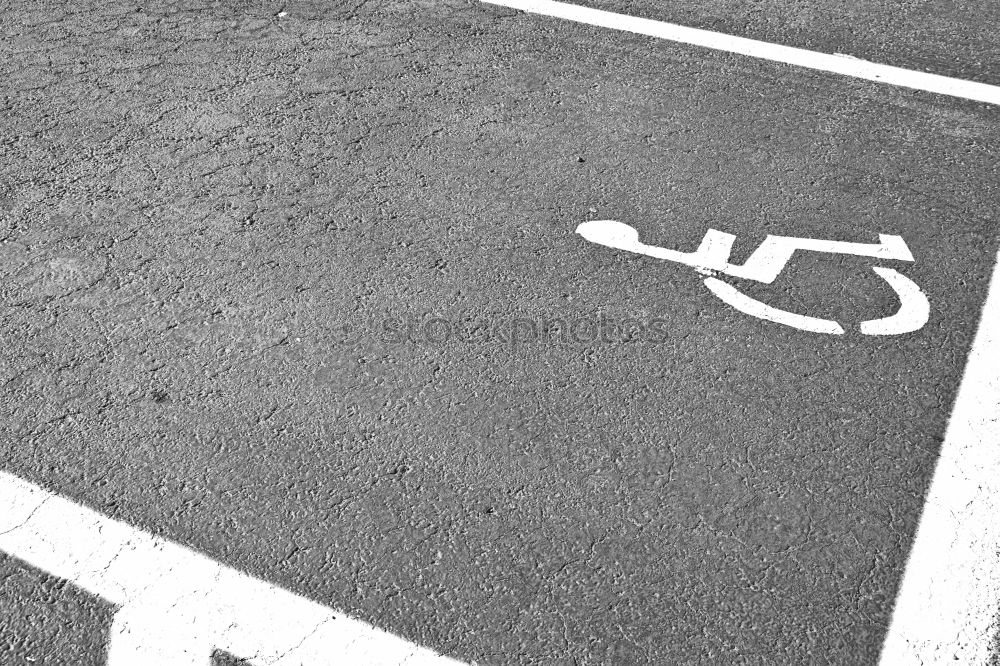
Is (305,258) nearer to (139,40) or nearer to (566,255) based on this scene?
(566,255)

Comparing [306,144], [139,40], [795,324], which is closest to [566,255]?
[795,324]

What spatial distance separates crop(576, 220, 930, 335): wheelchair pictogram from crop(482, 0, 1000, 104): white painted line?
5.93ft

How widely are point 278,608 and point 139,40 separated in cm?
445

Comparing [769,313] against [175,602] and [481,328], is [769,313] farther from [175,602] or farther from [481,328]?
[175,602]

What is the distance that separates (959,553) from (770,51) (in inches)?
156

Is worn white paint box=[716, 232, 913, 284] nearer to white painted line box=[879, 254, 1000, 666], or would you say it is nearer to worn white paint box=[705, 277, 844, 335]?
worn white paint box=[705, 277, 844, 335]

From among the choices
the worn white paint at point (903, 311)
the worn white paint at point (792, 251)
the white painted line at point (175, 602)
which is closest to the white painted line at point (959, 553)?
the worn white paint at point (903, 311)

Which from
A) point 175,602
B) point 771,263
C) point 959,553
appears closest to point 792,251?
point 771,263

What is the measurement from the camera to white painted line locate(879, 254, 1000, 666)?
3.22 meters

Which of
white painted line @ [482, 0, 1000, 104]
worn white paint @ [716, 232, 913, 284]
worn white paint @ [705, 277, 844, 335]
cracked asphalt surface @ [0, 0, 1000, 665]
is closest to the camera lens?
cracked asphalt surface @ [0, 0, 1000, 665]

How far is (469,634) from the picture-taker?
323 cm

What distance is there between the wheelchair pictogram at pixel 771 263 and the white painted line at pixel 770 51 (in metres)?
1.81

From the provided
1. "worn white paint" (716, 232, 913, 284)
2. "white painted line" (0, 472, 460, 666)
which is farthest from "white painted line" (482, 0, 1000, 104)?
"white painted line" (0, 472, 460, 666)

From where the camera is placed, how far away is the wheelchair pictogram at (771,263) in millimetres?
4445
